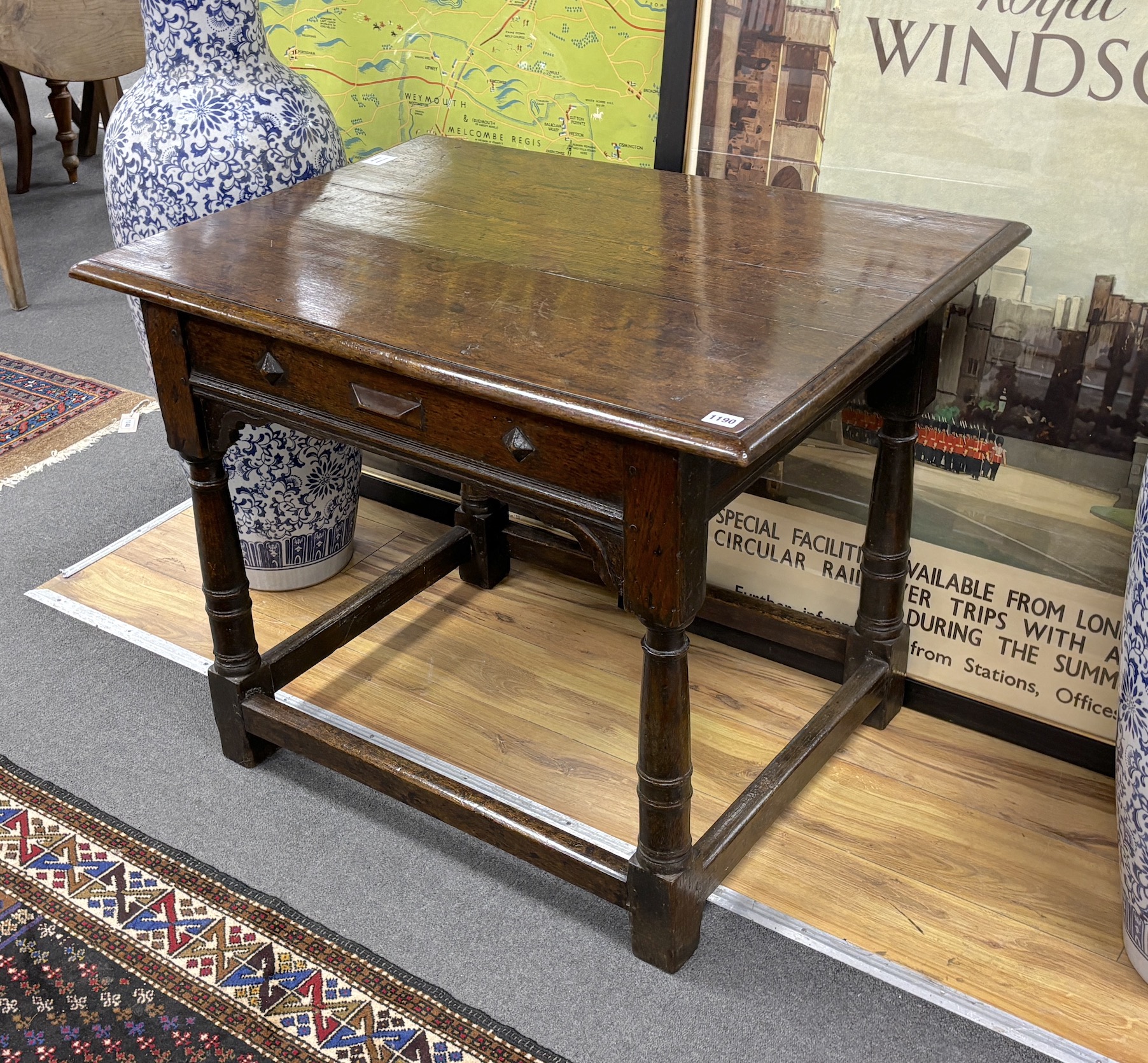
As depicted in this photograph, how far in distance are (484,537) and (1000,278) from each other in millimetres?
979

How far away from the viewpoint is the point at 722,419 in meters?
1.13

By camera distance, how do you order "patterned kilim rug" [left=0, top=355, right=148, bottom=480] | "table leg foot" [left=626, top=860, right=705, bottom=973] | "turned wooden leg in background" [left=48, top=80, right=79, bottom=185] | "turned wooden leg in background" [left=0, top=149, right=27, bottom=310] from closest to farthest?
"table leg foot" [left=626, top=860, right=705, bottom=973]
"patterned kilim rug" [left=0, top=355, right=148, bottom=480]
"turned wooden leg in background" [left=0, top=149, right=27, bottom=310]
"turned wooden leg in background" [left=48, top=80, right=79, bottom=185]

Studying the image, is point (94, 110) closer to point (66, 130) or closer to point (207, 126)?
point (66, 130)

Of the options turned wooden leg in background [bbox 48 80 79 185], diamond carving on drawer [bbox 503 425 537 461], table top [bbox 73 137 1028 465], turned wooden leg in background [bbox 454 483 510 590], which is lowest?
turned wooden leg in background [bbox 454 483 510 590]

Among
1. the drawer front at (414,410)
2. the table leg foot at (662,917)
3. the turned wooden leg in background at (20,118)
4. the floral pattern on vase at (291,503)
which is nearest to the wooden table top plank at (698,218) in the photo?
the drawer front at (414,410)

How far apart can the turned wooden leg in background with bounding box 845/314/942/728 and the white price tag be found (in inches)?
22.5

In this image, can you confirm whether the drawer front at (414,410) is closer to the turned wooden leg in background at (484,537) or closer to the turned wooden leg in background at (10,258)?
the turned wooden leg in background at (484,537)

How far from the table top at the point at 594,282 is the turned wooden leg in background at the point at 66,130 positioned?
10.3ft

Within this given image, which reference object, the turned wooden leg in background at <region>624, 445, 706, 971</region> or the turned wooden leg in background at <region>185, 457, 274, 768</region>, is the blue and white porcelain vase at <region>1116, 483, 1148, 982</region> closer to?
the turned wooden leg in background at <region>624, 445, 706, 971</region>

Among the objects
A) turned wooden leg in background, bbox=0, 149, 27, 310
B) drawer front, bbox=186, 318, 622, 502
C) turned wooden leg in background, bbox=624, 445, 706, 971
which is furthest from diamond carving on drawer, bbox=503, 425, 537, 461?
turned wooden leg in background, bbox=0, 149, 27, 310

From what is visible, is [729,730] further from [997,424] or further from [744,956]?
[997,424]

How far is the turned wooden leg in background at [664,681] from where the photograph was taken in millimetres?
1216

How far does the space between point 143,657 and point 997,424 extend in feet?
4.74

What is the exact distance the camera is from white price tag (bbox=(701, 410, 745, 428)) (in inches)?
44.2
